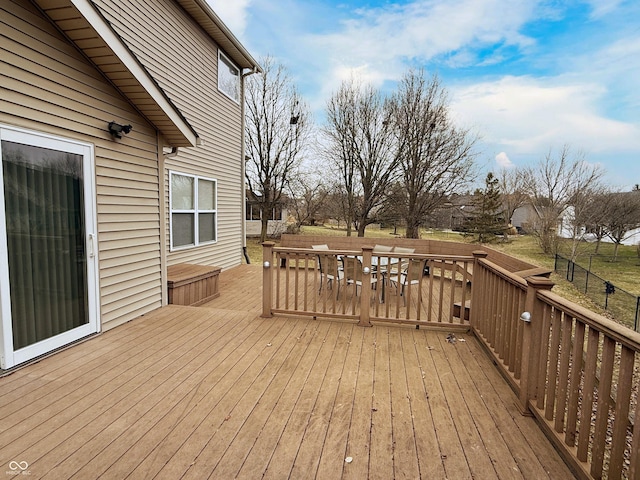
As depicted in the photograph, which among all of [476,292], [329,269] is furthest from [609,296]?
[329,269]

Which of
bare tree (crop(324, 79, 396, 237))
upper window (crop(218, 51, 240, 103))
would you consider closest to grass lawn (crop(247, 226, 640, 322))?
bare tree (crop(324, 79, 396, 237))

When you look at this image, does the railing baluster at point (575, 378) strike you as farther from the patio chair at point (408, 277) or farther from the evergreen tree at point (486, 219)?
the evergreen tree at point (486, 219)

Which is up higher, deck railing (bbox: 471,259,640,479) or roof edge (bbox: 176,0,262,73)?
roof edge (bbox: 176,0,262,73)

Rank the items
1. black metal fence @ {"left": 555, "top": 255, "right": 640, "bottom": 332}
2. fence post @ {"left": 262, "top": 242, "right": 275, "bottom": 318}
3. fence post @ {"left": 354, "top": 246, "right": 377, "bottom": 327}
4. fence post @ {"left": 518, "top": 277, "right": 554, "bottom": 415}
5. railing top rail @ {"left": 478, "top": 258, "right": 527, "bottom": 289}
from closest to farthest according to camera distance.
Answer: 1. fence post @ {"left": 518, "top": 277, "right": 554, "bottom": 415}
2. railing top rail @ {"left": 478, "top": 258, "right": 527, "bottom": 289}
3. fence post @ {"left": 354, "top": 246, "right": 377, "bottom": 327}
4. fence post @ {"left": 262, "top": 242, "right": 275, "bottom": 318}
5. black metal fence @ {"left": 555, "top": 255, "right": 640, "bottom": 332}

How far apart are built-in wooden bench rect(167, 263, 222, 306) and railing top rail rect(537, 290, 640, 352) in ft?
15.1

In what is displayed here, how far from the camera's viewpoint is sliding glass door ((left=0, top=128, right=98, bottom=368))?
2711 mm

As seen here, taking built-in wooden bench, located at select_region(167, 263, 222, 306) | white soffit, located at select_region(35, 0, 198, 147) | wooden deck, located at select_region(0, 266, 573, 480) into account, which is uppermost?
white soffit, located at select_region(35, 0, 198, 147)

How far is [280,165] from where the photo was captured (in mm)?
16922

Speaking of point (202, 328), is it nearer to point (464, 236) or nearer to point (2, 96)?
point (2, 96)

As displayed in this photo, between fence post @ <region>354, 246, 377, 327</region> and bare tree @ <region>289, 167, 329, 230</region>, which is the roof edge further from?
bare tree @ <region>289, 167, 329, 230</region>

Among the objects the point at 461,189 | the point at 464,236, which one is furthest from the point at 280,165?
the point at 464,236

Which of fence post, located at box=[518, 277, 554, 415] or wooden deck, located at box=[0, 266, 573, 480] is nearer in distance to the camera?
wooden deck, located at box=[0, 266, 573, 480]

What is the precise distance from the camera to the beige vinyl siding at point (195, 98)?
5703mm

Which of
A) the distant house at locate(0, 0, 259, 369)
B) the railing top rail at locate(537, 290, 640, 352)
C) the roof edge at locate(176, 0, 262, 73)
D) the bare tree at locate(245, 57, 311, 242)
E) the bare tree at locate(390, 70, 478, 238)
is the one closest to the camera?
the railing top rail at locate(537, 290, 640, 352)
